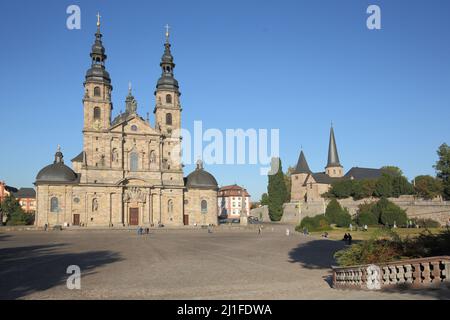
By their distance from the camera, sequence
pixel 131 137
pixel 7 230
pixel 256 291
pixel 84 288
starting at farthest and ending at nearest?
pixel 131 137, pixel 7 230, pixel 84 288, pixel 256 291

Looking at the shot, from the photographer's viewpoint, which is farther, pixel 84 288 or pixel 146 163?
pixel 146 163

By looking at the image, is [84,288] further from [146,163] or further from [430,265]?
[146,163]

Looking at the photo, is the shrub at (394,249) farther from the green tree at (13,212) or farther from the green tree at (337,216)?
the green tree at (13,212)

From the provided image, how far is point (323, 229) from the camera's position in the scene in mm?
59594

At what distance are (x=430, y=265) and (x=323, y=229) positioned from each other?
49584 mm

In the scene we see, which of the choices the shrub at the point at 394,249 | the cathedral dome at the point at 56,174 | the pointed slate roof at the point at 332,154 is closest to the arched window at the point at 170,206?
the cathedral dome at the point at 56,174

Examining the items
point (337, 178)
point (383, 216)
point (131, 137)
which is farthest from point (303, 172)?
point (131, 137)

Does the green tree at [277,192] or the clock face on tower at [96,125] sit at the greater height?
the clock face on tower at [96,125]

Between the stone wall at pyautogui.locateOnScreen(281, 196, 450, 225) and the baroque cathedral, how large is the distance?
2752cm

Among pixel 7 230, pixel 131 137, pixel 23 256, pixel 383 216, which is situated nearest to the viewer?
pixel 23 256

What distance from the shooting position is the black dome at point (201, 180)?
→ 72.0m

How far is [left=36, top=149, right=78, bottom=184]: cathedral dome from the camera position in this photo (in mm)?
63781

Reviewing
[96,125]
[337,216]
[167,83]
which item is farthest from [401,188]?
[96,125]

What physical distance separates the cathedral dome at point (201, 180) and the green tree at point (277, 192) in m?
20.9
